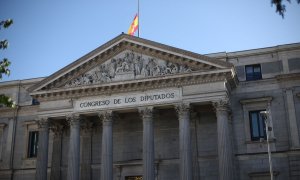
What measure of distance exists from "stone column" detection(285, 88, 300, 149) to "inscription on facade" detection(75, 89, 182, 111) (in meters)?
9.06

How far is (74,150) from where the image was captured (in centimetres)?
3394

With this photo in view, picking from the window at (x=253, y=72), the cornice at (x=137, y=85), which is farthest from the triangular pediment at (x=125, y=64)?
the window at (x=253, y=72)

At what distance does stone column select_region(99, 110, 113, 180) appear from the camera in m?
32.5

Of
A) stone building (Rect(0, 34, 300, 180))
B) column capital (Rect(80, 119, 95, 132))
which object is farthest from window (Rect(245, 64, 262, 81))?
column capital (Rect(80, 119, 95, 132))

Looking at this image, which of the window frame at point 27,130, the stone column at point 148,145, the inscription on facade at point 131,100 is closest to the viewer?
the stone column at point 148,145

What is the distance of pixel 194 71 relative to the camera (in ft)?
107

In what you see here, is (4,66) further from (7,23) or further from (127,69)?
(127,69)

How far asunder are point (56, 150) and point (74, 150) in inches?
192

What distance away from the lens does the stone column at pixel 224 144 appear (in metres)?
30.0

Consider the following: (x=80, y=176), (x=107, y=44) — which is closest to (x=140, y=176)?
(x=80, y=176)

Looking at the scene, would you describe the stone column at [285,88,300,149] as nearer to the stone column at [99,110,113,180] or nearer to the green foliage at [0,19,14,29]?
the stone column at [99,110,113,180]

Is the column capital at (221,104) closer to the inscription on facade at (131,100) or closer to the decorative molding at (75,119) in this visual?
the inscription on facade at (131,100)

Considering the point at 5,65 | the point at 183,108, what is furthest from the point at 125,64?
the point at 5,65

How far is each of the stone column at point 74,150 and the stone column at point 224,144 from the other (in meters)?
11.2
